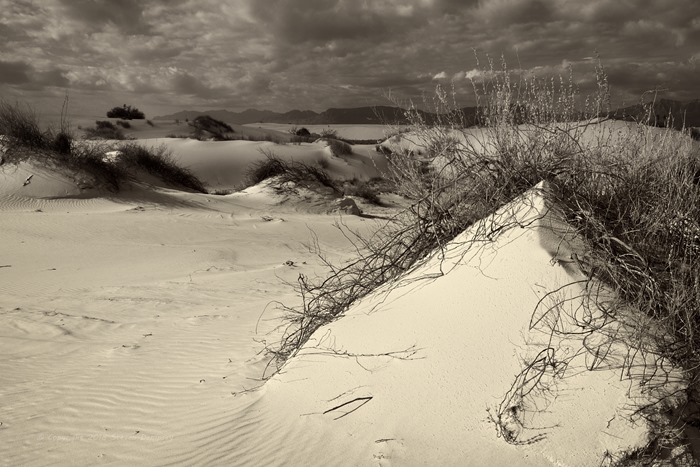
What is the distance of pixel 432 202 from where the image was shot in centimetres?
427

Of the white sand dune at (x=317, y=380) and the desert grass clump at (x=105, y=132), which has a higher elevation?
the desert grass clump at (x=105, y=132)

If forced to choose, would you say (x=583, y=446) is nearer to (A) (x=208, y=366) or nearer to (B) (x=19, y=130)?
(A) (x=208, y=366)

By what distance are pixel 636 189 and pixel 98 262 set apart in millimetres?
7546

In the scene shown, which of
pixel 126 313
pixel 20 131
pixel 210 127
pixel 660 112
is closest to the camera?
pixel 126 313

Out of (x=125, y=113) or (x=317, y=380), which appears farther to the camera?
(x=125, y=113)

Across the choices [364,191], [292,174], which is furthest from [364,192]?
[292,174]

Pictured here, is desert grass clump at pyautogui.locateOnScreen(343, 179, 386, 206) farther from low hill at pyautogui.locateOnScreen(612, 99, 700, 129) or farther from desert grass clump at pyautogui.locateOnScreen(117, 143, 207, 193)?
low hill at pyautogui.locateOnScreen(612, 99, 700, 129)

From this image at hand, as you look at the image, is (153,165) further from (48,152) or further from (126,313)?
(126,313)

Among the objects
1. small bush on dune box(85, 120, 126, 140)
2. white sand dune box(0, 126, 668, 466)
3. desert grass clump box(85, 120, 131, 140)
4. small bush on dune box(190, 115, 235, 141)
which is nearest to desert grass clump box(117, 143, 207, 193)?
white sand dune box(0, 126, 668, 466)

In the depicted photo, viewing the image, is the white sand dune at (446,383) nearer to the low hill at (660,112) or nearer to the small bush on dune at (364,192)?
the low hill at (660,112)

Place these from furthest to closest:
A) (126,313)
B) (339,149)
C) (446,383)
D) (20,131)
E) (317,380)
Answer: (339,149)
(20,131)
(126,313)
(317,380)
(446,383)

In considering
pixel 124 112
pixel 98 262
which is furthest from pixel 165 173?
pixel 124 112

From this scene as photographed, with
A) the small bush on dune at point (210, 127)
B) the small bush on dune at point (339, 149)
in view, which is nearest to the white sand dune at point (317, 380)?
the small bush on dune at point (339, 149)

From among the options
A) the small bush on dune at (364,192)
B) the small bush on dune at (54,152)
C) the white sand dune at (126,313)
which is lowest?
the small bush on dune at (364,192)
